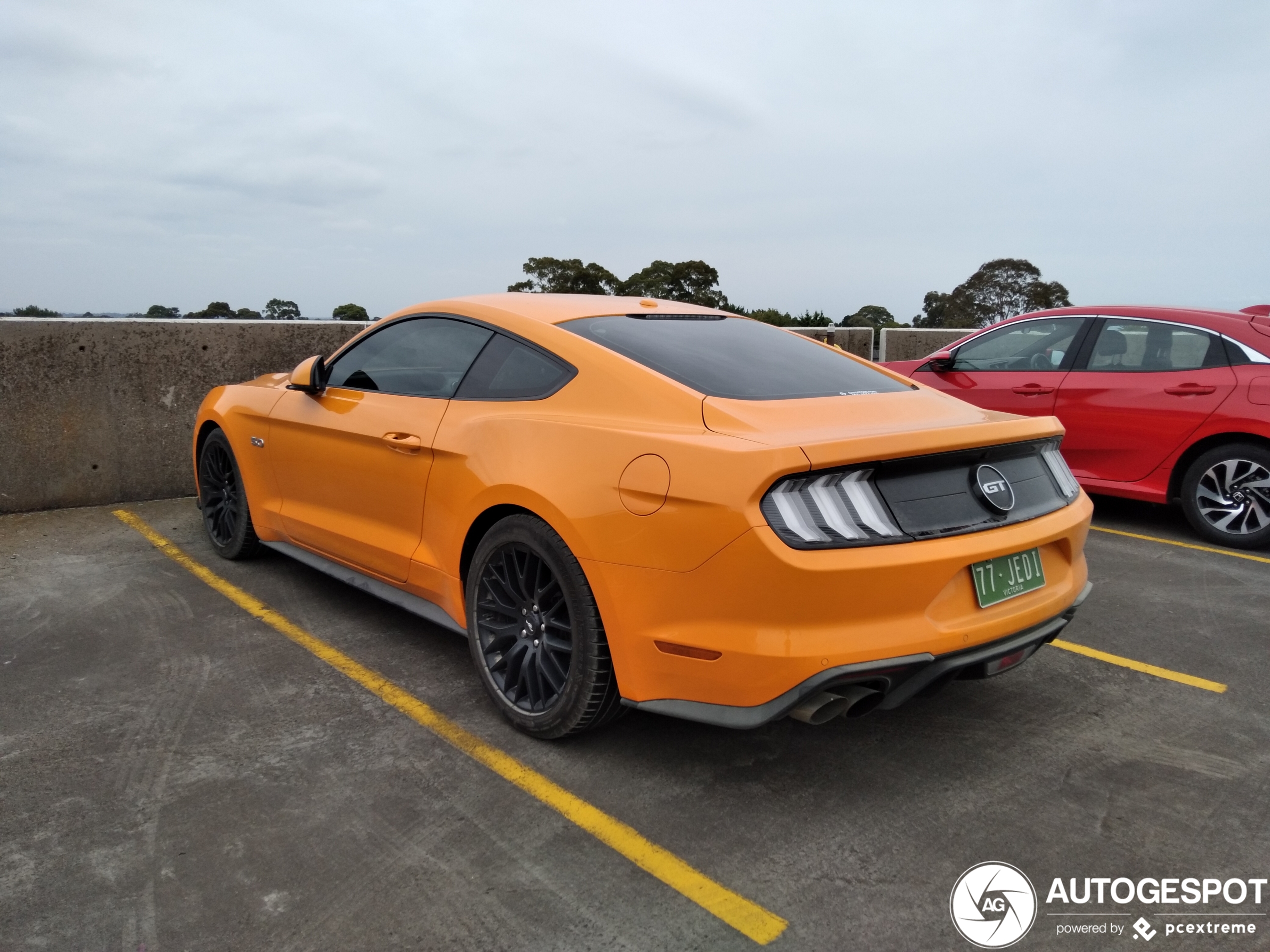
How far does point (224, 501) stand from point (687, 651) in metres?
3.84

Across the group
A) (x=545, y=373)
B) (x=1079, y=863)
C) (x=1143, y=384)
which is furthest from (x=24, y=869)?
(x=1143, y=384)

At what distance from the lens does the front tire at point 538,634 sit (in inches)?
116

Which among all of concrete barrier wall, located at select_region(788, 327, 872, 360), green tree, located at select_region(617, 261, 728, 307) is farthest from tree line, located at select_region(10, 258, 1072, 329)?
concrete barrier wall, located at select_region(788, 327, 872, 360)

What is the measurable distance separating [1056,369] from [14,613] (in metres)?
6.79

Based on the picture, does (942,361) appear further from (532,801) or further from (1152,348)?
(532,801)

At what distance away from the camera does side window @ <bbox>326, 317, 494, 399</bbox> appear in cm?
376

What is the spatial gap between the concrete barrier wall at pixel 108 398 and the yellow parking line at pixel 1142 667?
6.32 meters

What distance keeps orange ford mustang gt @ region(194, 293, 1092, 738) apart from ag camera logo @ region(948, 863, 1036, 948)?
50cm

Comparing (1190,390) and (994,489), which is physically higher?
(1190,390)

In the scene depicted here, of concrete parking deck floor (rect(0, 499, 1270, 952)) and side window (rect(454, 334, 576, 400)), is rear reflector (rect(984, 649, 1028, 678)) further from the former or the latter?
side window (rect(454, 334, 576, 400))

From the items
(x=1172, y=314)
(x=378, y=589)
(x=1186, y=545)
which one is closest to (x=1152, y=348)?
(x=1172, y=314)

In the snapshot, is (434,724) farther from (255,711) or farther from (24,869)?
(24,869)

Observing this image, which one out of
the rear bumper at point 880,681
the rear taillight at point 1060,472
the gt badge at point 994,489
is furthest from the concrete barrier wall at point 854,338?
the rear bumper at point 880,681

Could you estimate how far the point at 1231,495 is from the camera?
6020 mm
